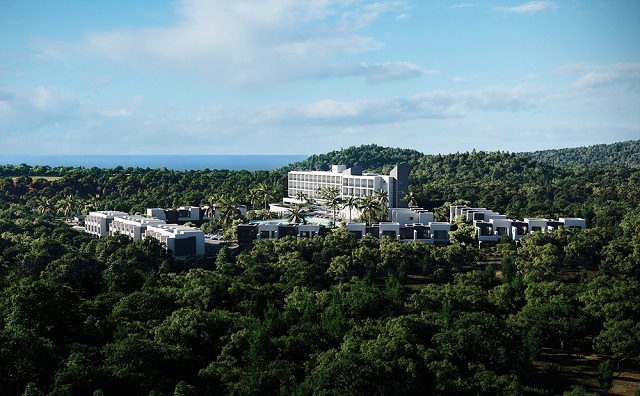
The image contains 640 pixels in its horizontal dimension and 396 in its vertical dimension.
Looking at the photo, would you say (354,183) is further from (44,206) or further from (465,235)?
(44,206)

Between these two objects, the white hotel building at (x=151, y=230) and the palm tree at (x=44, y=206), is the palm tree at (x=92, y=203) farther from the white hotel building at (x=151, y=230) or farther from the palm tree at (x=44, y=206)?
the white hotel building at (x=151, y=230)

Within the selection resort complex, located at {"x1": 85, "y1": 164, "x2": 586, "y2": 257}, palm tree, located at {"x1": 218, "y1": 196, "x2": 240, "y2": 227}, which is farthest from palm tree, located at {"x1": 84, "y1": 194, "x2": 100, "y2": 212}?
palm tree, located at {"x1": 218, "y1": 196, "x2": 240, "y2": 227}

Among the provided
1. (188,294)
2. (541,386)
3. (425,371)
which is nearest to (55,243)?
(188,294)

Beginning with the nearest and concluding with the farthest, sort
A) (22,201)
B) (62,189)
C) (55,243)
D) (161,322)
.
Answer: (161,322), (55,243), (22,201), (62,189)

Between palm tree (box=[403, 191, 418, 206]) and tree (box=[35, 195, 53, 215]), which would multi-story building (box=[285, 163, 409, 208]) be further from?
tree (box=[35, 195, 53, 215])

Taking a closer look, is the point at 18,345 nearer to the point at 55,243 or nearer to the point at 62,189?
the point at 55,243

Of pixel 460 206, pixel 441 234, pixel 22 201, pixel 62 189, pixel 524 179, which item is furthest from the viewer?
pixel 524 179
